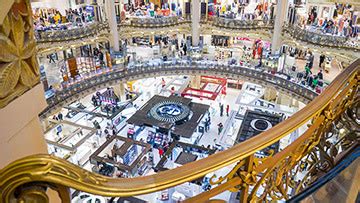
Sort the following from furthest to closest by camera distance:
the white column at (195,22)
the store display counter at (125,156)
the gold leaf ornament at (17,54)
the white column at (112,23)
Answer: the white column at (195,22) < the white column at (112,23) < the store display counter at (125,156) < the gold leaf ornament at (17,54)

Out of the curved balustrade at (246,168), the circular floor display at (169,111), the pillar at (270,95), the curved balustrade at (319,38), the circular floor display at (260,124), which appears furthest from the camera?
the pillar at (270,95)

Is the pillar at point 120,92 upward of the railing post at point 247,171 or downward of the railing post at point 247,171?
downward

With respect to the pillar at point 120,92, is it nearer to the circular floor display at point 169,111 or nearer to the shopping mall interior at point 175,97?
the shopping mall interior at point 175,97

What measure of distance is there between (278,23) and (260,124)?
31.0 feet

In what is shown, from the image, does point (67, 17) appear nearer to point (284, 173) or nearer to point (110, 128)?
point (110, 128)

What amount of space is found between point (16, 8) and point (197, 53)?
24768 mm

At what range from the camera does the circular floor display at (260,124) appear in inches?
688

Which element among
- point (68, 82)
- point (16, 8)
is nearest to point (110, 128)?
point (68, 82)

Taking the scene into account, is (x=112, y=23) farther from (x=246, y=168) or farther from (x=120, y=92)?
(x=246, y=168)

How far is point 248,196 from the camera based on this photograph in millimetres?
2094

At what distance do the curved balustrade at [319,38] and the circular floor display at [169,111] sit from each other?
946cm

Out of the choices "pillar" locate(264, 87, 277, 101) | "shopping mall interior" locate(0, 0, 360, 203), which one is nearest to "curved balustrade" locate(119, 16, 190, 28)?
"shopping mall interior" locate(0, 0, 360, 203)

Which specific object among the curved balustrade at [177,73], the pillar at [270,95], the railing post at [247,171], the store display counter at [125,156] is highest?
the railing post at [247,171]

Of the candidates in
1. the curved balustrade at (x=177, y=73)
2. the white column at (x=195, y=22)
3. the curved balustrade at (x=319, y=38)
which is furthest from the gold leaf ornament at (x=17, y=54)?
the white column at (x=195, y=22)
